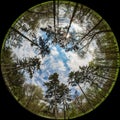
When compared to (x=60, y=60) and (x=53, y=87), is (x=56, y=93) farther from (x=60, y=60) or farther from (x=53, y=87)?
(x=60, y=60)

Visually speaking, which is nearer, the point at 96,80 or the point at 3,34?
the point at 3,34

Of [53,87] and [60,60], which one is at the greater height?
[60,60]

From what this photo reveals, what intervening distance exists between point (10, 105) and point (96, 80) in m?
1.17

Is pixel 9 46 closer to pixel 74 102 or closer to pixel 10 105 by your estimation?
pixel 10 105

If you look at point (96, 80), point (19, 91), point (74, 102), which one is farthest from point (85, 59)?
point (19, 91)

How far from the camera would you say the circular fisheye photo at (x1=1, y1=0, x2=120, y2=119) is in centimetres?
428

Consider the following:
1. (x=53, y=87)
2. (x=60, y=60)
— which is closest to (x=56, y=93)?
(x=53, y=87)

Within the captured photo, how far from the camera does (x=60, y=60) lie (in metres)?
4.59

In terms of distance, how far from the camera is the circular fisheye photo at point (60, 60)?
169 inches

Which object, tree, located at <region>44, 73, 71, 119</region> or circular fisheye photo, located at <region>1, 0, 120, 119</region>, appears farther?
tree, located at <region>44, 73, 71, 119</region>

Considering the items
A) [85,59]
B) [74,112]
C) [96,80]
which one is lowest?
[74,112]

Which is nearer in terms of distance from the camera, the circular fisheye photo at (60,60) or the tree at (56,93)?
the circular fisheye photo at (60,60)

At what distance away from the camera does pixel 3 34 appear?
13.7 ft

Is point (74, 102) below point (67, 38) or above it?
below
